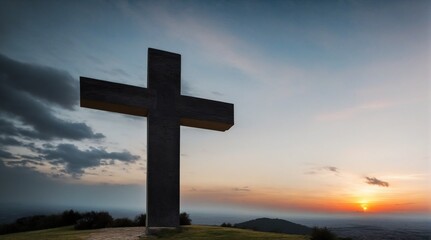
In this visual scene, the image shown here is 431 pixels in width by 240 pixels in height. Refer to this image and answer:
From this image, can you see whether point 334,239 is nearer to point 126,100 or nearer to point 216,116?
point 216,116

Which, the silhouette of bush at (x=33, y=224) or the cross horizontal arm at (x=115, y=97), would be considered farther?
the silhouette of bush at (x=33, y=224)

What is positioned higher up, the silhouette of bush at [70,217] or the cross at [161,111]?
the cross at [161,111]

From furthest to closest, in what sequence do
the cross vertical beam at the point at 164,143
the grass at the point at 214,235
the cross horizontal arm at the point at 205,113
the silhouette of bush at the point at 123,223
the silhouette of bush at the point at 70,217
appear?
1. the silhouette of bush at the point at 70,217
2. the silhouette of bush at the point at 123,223
3. the cross horizontal arm at the point at 205,113
4. the cross vertical beam at the point at 164,143
5. the grass at the point at 214,235

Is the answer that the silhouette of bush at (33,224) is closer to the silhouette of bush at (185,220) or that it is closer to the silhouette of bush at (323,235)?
the silhouette of bush at (185,220)

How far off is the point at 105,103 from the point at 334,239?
Answer: 267 inches

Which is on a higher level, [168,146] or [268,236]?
[168,146]

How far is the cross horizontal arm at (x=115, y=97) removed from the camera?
10.3 metres

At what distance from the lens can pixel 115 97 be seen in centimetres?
A: 1061

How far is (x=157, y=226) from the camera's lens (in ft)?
32.8

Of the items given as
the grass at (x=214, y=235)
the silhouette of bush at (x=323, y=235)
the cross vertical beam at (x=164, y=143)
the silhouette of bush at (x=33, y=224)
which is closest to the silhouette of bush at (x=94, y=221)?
the silhouette of bush at (x=33, y=224)

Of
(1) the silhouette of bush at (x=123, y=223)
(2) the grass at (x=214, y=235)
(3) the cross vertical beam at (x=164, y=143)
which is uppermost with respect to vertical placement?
(3) the cross vertical beam at (x=164, y=143)

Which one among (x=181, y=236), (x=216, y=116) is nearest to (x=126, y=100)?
(x=216, y=116)

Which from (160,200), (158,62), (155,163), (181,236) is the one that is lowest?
(181,236)

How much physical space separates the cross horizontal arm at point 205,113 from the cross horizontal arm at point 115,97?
1083 millimetres
